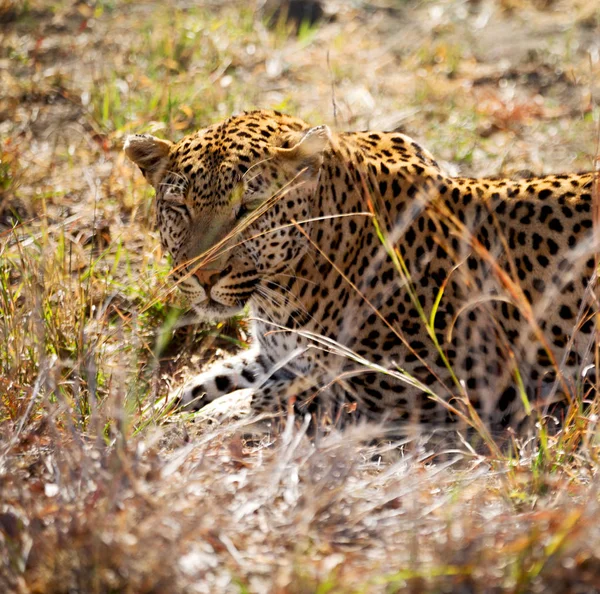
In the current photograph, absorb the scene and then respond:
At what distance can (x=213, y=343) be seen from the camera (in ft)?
21.5

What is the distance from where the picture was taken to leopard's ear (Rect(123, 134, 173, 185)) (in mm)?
5465

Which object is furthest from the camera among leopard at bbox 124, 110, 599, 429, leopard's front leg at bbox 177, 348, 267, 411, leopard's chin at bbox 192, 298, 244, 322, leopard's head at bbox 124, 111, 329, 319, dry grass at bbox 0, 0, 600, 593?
leopard's front leg at bbox 177, 348, 267, 411

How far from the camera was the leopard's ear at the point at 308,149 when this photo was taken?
5.02 m

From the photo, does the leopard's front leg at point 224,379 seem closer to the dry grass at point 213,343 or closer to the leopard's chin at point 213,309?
the dry grass at point 213,343

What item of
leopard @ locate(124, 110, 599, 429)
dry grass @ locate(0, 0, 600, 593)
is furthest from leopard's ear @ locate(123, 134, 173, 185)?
dry grass @ locate(0, 0, 600, 593)

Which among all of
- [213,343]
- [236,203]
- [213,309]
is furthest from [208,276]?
[213,343]

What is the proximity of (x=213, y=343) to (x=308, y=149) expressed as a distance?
6.21 feet

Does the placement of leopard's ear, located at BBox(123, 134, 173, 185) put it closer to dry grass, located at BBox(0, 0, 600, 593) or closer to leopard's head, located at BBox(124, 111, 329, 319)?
leopard's head, located at BBox(124, 111, 329, 319)

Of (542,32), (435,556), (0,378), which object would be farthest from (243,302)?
(542,32)

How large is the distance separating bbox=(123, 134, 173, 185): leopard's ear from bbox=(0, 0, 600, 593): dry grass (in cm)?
66

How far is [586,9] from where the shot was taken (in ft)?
36.5

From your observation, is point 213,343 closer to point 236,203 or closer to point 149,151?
point 149,151

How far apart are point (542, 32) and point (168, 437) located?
7.74 meters

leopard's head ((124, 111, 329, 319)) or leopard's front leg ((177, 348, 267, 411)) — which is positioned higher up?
leopard's head ((124, 111, 329, 319))
